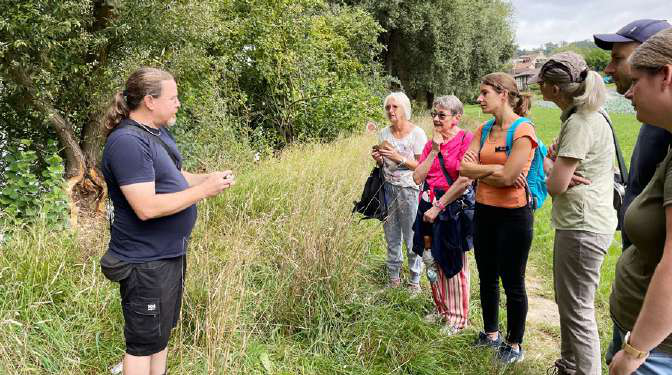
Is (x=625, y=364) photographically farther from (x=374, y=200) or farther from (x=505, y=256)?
(x=374, y=200)

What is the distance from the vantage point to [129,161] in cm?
228

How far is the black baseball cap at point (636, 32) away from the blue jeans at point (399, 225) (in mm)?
2187

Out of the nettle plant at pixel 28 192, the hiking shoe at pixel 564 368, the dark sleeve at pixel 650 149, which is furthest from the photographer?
the nettle plant at pixel 28 192

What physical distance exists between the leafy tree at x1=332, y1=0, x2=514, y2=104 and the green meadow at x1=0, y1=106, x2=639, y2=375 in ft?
50.2

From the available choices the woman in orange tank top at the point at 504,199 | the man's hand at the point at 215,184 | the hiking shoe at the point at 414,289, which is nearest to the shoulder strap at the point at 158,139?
the man's hand at the point at 215,184

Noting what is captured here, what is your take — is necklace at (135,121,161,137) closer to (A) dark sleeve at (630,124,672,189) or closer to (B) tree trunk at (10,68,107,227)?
(A) dark sleeve at (630,124,672,189)

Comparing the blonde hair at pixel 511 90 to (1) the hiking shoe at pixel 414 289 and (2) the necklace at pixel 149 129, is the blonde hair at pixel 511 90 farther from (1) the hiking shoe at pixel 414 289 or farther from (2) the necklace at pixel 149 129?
(2) the necklace at pixel 149 129

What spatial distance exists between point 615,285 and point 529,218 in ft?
4.69

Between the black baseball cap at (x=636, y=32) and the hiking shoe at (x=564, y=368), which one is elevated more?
the black baseball cap at (x=636, y=32)

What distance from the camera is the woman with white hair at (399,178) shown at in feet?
14.3

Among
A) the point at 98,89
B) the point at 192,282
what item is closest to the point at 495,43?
the point at 98,89

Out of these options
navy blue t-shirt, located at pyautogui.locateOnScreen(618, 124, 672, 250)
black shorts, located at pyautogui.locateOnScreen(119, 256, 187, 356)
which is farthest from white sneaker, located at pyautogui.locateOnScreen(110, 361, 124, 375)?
navy blue t-shirt, located at pyautogui.locateOnScreen(618, 124, 672, 250)

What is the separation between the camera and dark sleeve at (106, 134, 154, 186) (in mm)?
2283

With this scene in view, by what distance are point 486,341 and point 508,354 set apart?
0.20m
